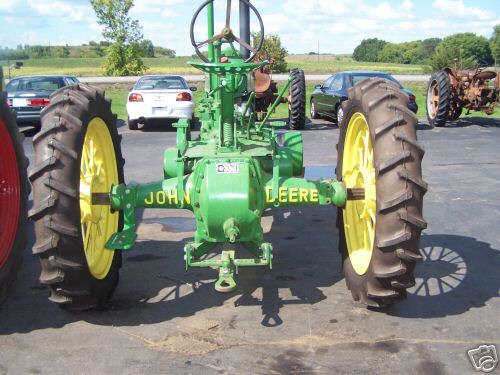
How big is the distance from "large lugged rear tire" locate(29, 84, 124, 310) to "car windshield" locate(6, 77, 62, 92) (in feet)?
40.0

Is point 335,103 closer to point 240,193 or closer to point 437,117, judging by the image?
point 437,117

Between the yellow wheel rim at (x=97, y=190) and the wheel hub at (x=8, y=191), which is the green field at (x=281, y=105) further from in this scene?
the wheel hub at (x=8, y=191)

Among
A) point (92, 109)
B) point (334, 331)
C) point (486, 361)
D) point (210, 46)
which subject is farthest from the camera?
point (210, 46)

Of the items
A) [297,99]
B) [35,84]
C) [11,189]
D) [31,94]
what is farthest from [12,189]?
[35,84]

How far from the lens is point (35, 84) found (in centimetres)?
1566

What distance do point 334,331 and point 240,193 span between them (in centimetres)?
115

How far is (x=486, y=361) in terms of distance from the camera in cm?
341

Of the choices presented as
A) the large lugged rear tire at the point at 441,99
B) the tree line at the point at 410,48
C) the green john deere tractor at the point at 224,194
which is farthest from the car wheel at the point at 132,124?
the tree line at the point at 410,48

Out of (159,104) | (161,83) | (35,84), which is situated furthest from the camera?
(161,83)

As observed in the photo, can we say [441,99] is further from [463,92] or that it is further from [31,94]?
[31,94]

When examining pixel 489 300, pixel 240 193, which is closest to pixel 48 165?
pixel 240 193

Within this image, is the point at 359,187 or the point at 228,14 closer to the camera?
the point at 359,187

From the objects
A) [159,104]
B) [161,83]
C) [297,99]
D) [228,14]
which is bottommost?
[159,104]

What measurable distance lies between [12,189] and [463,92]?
14171 millimetres
